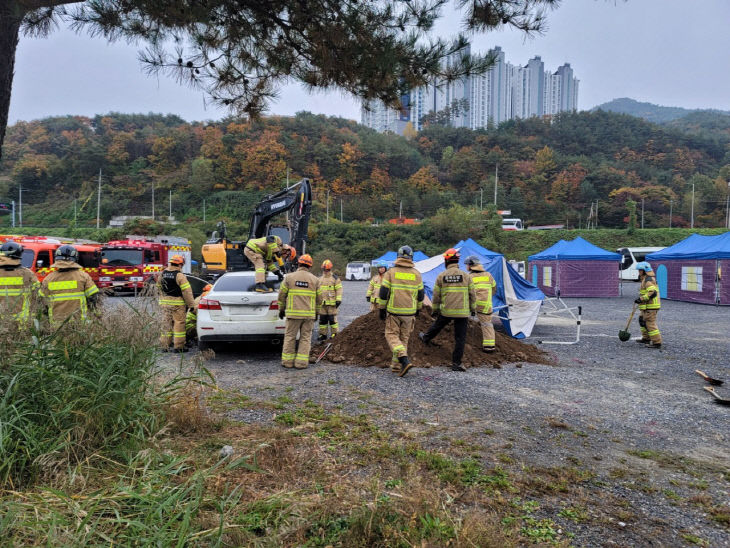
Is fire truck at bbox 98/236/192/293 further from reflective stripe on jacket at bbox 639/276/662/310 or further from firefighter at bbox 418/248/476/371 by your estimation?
reflective stripe on jacket at bbox 639/276/662/310

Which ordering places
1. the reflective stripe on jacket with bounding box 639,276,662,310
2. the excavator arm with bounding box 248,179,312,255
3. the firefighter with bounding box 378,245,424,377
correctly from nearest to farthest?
the firefighter with bounding box 378,245,424,377
the reflective stripe on jacket with bounding box 639,276,662,310
the excavator arm with bounding box 248,179,312,255

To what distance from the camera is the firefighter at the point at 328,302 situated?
852cm

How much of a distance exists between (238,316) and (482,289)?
4.25 meters

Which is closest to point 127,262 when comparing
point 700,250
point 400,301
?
point 400,301

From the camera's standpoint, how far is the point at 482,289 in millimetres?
7891

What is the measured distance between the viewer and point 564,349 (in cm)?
870

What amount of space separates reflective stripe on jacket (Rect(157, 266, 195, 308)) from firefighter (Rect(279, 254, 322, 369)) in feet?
5.86

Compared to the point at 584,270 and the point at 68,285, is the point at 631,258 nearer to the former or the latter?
the point at 584,270

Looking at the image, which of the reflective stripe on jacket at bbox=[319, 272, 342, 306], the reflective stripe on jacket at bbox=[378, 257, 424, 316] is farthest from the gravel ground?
the reflective stripe on jacket at bbox=[319, 272, 342, 306]

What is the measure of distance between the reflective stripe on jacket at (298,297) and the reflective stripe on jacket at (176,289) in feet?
5.92

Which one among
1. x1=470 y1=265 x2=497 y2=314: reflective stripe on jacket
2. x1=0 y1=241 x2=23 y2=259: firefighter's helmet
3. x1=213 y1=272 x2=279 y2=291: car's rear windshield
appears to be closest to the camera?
x1=0 y1=241 x2=23 y2=259: firefighter's helmet

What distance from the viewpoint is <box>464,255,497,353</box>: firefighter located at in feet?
24.5

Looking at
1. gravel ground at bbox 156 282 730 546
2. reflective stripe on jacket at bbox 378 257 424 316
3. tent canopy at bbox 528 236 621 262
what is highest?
tent canopy at bbox 528 236 621 262

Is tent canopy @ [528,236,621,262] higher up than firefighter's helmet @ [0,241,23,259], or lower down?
higher up
